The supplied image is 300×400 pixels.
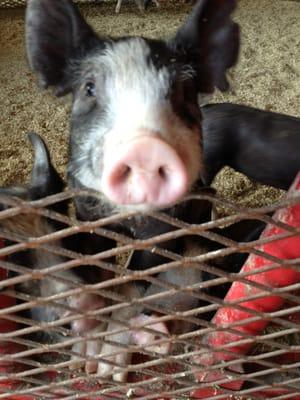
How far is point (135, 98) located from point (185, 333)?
0.34m

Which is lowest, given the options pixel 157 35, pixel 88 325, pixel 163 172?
pixel 88 325

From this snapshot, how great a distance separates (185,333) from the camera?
98 centimetres

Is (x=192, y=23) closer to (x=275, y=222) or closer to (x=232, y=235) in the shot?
(x=232, y=235)

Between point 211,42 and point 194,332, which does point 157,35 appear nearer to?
point 211,42

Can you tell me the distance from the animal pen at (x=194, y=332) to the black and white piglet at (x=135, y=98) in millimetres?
66

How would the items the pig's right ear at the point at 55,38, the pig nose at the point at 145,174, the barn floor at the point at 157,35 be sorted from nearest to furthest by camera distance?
the pig nose at the point at 145,174, the pig's right ear at the point at 55,38, the barn floor at the point at 157,35

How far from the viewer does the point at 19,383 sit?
40.0 inches

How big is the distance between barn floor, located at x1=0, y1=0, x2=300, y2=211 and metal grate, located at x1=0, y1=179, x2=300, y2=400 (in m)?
0.65

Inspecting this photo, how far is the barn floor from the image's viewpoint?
5.65ft

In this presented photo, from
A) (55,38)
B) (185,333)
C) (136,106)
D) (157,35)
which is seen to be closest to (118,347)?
(185,333)

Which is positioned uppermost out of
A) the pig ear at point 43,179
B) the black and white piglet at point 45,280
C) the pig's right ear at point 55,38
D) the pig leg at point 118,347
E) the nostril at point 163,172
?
the pig's right ear at point 55,38

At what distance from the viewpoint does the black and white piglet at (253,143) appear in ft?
3.52

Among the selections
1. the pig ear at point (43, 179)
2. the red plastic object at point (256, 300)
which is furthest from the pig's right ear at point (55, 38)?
the red plastic object at point (256, 300)

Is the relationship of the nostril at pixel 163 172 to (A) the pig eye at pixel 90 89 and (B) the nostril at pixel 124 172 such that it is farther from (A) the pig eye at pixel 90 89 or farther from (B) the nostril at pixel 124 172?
(A) the pig eye at pixel 90 89
